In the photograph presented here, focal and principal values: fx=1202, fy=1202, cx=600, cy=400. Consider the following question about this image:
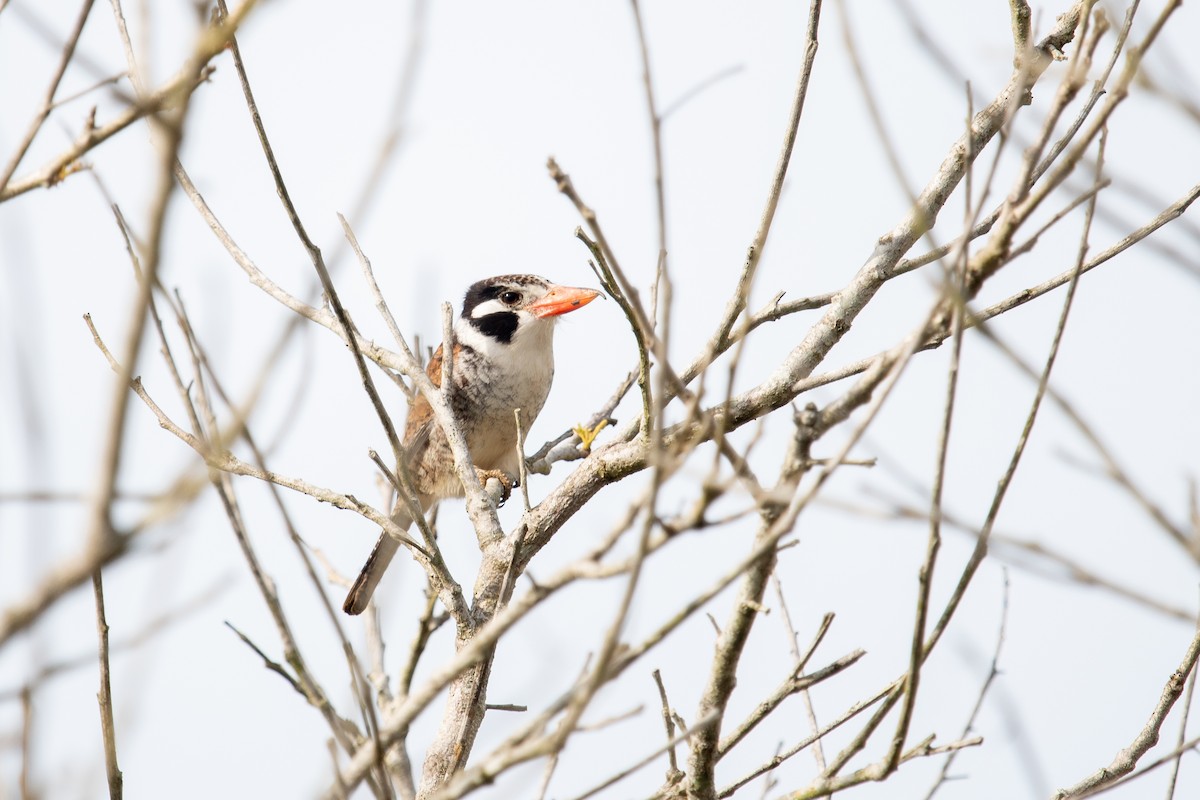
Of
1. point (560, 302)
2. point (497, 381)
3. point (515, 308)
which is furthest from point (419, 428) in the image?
point (560, 302)

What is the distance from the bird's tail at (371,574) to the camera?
5016mm

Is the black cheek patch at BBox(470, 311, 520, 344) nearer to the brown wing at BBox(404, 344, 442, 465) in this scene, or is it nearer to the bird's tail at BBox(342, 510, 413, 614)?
the brown wing at BBox(404, 344, 442, 465)

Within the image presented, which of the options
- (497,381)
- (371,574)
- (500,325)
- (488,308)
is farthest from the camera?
(488,308)

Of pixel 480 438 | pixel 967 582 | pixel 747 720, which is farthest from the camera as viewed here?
pixel 480 438

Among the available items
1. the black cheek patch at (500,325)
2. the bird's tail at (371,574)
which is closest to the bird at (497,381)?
the black cheek patch at (500,325)

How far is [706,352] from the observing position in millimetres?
3016

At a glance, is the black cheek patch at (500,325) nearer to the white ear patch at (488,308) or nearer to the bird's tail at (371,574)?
the white ear patch at (488,308)

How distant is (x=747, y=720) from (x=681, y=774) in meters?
0.18

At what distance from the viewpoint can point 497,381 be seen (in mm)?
5793

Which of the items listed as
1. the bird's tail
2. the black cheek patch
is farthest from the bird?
the bird's tail

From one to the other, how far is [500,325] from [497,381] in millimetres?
323

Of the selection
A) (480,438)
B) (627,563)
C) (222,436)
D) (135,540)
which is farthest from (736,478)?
(480,438)

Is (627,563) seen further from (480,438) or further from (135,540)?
(480,438)

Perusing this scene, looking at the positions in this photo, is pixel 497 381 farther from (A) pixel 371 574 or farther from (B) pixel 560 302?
(A) pixel 371 574
